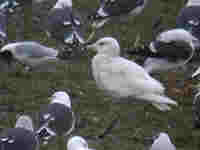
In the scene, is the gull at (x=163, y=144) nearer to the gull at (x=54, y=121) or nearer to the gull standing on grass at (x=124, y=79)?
the gull standing on grass at (x=124, y=79)

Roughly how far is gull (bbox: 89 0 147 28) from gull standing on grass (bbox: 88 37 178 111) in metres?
1.84

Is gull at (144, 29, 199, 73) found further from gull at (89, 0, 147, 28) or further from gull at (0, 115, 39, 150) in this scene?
gull at (0, 115, 39, 150)

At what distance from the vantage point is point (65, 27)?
22.0 ft

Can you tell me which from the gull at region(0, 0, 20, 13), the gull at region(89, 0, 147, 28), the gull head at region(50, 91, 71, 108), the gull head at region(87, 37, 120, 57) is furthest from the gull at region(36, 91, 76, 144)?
the gull at region(0, 0, 20, 13)

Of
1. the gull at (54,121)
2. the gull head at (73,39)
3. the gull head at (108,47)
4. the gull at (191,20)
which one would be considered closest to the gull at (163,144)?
the gull at (54,121)

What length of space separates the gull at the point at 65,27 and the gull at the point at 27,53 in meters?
0.55

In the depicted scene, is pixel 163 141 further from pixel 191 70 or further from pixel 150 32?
pixel 150 32

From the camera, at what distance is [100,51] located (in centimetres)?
557

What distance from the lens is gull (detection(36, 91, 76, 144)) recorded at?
4.41 meters

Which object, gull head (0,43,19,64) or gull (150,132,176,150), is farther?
gull head (0,43,19,64)

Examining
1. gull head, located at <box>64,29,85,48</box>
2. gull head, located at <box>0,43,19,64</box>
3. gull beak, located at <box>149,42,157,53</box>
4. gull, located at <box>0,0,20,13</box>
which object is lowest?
gull, located at <box>0,0,20,13</box>

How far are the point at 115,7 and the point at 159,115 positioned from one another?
7.61ft

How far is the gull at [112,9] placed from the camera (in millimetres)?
7336

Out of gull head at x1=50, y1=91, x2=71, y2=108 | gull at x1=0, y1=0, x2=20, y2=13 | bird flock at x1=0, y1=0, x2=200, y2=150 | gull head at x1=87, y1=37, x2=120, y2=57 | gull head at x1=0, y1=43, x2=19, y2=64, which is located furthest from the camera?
gull at x1=0, y1=0, x2=20, y2=13
